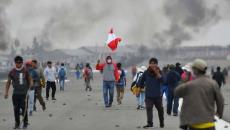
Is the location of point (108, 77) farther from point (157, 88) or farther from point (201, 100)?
point (201, 100)

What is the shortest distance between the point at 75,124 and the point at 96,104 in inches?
316

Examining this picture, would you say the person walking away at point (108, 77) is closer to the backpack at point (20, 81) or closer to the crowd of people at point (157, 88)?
the crowd of people at point (157, 88)

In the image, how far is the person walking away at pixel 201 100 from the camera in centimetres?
860

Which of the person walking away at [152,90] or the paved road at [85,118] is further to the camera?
the paved road at [85,118]

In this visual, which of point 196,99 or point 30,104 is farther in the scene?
point 30,104

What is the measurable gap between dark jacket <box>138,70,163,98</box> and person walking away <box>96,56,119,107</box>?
21.7 feet

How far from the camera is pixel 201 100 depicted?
8.66 meters

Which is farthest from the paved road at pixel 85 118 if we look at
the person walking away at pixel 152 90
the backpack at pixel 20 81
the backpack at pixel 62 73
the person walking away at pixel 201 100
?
the backpack at pixel 62 73

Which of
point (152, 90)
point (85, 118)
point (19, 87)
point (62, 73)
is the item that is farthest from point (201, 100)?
point (62, 73)

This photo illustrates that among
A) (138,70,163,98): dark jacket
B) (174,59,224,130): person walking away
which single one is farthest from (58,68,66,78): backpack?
(174,59,224,130): person walking away

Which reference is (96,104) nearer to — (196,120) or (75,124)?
(75,124)

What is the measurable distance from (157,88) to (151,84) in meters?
0.17

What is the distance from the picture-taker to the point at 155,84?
51.6ft

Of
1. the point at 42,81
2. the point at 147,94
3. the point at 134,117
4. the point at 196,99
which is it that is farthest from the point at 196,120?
the point at 42,81
